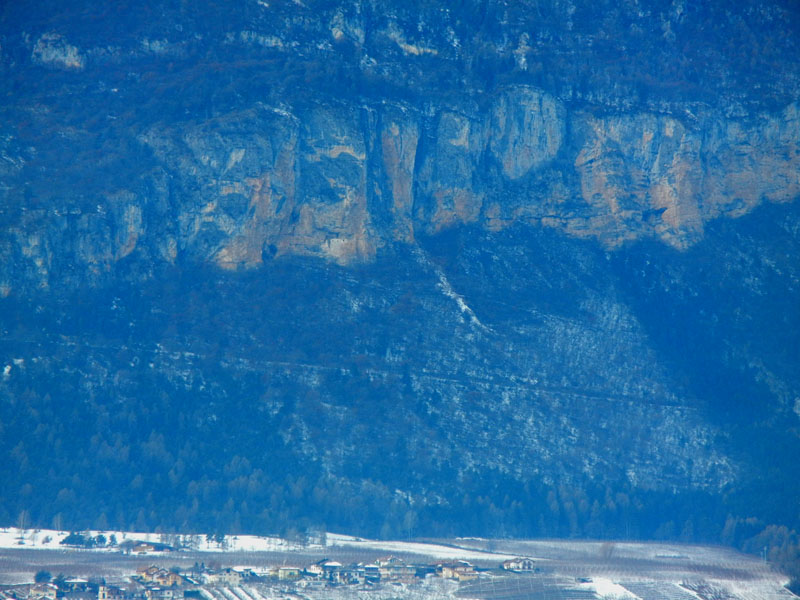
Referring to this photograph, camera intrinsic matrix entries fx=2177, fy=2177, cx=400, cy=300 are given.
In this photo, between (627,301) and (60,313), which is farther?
(627,301)

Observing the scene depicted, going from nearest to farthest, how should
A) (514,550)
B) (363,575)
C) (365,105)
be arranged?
1. (363,575)
2. (514,550)
3. (365,105)

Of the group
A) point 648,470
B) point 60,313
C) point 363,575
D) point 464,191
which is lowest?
point 363,575

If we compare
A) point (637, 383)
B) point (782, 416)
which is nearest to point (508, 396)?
point (637, 383)

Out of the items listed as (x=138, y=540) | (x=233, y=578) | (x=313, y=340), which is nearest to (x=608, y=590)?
(x=233, y=578)

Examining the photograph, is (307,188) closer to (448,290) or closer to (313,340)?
(313,340)

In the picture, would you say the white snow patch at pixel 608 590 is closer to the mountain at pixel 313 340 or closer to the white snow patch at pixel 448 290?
→ the mountain at pixel 313 340

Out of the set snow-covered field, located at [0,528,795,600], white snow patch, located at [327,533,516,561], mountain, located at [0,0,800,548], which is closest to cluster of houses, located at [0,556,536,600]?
snow-covered field, located at [0,528,795,600]

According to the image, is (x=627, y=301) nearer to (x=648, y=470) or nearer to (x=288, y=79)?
(x=648, y=470)
